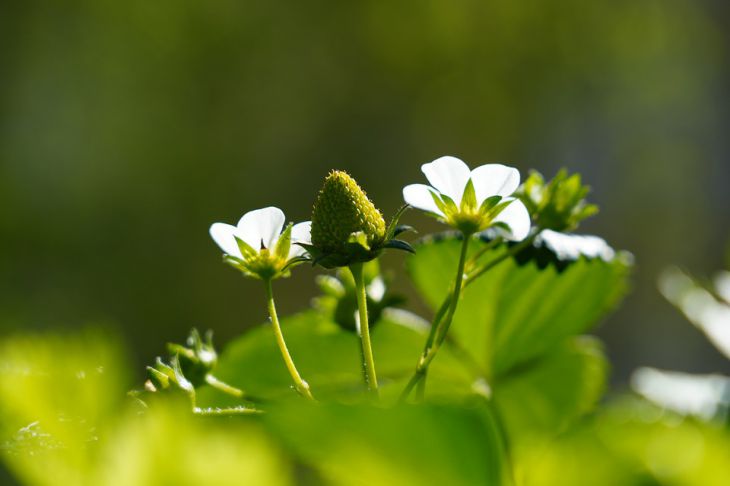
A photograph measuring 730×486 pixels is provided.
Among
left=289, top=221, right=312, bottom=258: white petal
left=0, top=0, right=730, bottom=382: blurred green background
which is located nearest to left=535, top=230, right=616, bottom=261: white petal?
left=289, top=221, right=312, bottom=258: white petal

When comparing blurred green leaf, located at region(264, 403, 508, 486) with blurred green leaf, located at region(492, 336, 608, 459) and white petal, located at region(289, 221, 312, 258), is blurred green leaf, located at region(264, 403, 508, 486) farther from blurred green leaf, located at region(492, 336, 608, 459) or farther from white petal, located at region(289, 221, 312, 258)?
blurred green leaf, located at region(492, 336, 608, 459)

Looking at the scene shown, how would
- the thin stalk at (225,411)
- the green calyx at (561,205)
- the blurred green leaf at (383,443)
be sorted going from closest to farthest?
the blurred green leaf at (383,443)
the thin stalk at (225,411)
the green calyx at (561,205)

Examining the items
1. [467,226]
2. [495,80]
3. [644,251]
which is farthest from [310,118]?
[467,226]

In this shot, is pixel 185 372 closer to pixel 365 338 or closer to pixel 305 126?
pixel 365 338

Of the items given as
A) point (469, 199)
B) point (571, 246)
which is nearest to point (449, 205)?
point (469, 199)

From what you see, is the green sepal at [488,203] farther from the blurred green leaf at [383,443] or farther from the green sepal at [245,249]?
the blurred green leaf at [383,443]

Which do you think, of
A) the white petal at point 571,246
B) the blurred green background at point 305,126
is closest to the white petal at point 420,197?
the white petal at point 571,246
